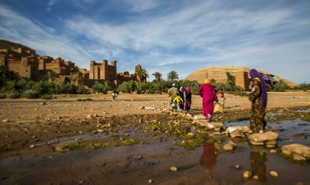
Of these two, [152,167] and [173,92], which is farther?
[173,92]

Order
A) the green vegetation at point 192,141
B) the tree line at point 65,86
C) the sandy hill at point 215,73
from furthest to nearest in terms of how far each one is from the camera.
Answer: the sandy hill at point 215,73
the tree line at point 65,86
the green vegetation at point 192,141

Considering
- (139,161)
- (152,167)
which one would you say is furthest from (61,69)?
(152,167)

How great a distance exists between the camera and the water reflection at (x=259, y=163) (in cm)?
338

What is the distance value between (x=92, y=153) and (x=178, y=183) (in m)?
2.41

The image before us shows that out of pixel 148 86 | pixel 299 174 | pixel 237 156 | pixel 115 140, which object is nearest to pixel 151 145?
pixel 115 140

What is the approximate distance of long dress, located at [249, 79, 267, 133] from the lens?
632 centimetres

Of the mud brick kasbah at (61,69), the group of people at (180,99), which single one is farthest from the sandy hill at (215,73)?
the group of people at (180,99)

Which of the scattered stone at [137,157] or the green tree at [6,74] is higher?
the green tree at [6,74]

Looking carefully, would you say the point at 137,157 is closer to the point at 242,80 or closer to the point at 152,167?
the point at 152,167

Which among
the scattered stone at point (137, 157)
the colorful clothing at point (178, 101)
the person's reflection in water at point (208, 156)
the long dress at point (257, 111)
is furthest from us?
the colorful clothing at point (178, 101)

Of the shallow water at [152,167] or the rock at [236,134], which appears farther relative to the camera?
the rock at [236,134]

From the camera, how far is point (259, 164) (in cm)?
395

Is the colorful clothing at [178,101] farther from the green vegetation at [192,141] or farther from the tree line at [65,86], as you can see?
the tree line at [65,86]

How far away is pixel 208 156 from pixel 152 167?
141 centimetres
